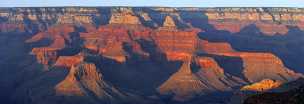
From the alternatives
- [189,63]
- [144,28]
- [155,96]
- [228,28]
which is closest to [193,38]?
[144,28]

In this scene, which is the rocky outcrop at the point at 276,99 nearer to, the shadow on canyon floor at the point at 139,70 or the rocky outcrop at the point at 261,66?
the shadow on canyon floor at the point at 139,70

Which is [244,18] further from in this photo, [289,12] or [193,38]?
[193,38]

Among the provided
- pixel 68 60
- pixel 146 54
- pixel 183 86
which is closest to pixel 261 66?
pixel 146 54

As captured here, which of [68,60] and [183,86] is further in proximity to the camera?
[68,60]

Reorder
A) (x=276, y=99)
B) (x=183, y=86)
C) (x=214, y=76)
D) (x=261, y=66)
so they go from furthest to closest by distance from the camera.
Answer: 1. (x=261, y=66)
2. (x=214, y=76)
3. (x=183, y=86)
4. (x=276, y=99)


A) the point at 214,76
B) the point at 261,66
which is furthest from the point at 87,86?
the point at 261,66

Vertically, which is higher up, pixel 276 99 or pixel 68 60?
pixel 276 99

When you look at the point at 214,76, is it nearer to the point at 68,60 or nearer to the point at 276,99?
the point at 68,60

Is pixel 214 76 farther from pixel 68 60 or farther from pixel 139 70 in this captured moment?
pixel 68 60

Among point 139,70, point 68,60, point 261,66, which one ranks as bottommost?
point 139,70

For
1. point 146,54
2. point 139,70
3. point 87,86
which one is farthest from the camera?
point 146,54
